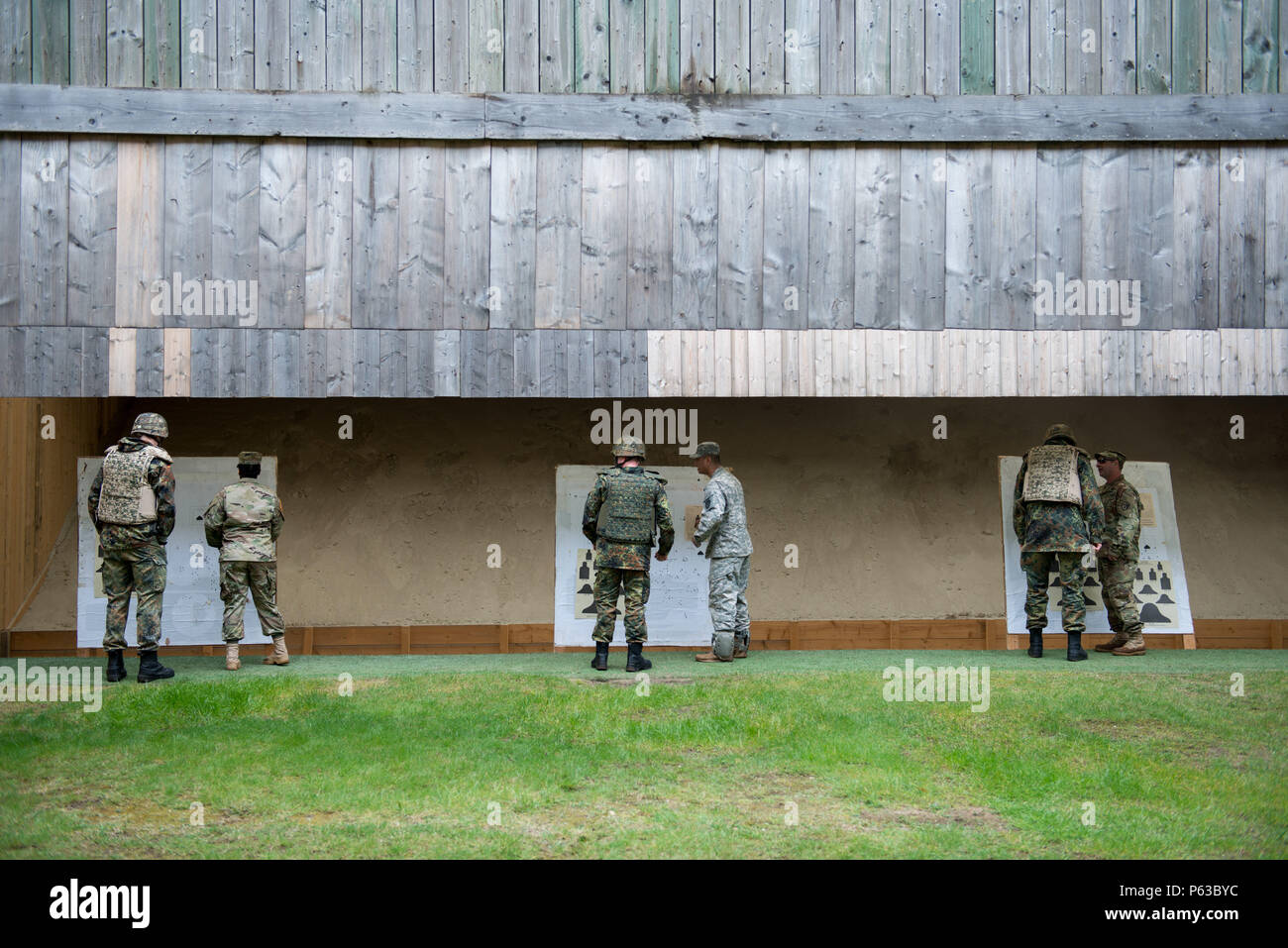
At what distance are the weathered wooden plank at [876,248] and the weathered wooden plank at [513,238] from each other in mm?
2910

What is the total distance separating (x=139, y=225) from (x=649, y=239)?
4.48m

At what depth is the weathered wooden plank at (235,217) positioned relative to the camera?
9.54m

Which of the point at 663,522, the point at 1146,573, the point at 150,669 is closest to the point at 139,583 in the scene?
the point at 150,669

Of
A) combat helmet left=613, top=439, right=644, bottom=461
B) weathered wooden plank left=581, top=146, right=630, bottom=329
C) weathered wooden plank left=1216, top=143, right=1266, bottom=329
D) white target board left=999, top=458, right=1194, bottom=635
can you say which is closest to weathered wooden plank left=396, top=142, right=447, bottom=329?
weathered wooden plank left=581, top=146, right=630, bottom=329

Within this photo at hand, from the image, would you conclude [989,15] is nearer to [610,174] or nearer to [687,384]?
[610,174]

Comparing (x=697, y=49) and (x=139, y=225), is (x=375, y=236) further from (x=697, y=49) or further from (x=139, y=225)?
(x=697, y=49)

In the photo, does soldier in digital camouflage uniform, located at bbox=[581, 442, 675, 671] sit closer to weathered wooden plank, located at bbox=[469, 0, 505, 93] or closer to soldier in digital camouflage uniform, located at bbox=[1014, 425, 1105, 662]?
soldier in digital camouflage uniform, located at bbox=[1014, 425, 1105, 662]

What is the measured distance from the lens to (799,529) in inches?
452

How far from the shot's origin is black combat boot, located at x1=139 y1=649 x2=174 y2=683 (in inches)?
342

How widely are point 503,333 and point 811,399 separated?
12.3 ft

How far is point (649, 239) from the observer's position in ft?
31.9

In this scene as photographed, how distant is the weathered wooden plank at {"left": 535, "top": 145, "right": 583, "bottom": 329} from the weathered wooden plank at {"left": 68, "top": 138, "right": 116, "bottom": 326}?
12.2ft

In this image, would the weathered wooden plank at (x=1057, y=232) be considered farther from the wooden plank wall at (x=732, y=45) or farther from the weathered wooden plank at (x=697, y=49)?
the weathered wooden plank at (x=697, y=49)

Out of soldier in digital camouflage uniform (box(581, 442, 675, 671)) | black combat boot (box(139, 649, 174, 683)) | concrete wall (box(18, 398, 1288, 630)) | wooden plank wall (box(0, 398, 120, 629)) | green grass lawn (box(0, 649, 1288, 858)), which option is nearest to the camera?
green grass lawn (box(0, 649, 1288, 858))
